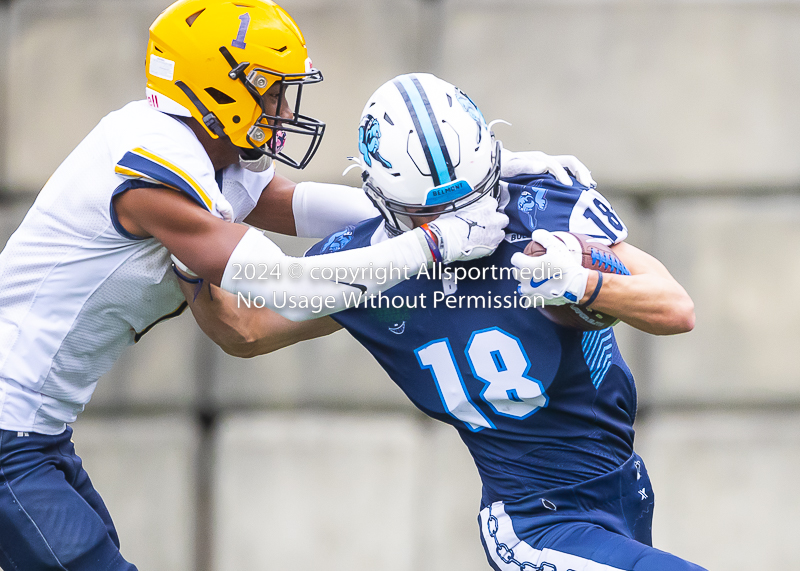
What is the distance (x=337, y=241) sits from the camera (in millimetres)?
2160

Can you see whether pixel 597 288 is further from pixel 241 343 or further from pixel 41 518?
pixel 41 518

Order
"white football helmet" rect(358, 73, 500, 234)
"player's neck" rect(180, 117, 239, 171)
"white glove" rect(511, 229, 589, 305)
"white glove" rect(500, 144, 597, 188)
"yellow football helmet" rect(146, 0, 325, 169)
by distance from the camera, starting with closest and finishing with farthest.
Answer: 1. "white glove" rect(511, 229, 589, 305)
2. "white football helmet" rect(358, 73, 500, 234)
3. "white glove" rect(500, 144, 597, 188)
4. "yellow football helmet" rect(146, 0, 325, 169)
5. "player's neck" rect(180, 117, 239, 171)

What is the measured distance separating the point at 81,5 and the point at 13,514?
2.70 metres

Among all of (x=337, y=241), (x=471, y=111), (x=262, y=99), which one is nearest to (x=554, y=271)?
(x=471, y=111)

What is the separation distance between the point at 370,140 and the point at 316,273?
1.09ft

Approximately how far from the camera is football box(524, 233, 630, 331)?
5.80 feet

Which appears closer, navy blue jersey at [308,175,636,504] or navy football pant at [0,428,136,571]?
navy blue jersey at [308,175,636,504]

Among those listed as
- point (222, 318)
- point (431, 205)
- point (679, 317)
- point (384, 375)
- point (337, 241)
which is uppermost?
point (431, 205)

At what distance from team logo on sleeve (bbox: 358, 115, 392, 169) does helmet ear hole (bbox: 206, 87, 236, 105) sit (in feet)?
1.34

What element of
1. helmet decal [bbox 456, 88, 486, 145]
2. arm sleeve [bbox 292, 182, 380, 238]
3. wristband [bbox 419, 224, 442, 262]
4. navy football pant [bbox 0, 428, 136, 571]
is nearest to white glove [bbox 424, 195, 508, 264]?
wristband [bbox 419, 224, 442, 262]

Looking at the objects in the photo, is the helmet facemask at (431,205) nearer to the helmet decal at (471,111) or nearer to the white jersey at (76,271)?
the helmet decal at (471,111)

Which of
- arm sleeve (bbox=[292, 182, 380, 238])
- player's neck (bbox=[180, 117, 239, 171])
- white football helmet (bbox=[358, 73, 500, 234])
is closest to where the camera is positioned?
white football helmet (bbox=[358, 73, 500, 234])

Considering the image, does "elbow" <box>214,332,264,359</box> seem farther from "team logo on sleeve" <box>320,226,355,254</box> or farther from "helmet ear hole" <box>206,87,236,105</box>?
"helmet ear hole" <box>206,87,236,105</box>

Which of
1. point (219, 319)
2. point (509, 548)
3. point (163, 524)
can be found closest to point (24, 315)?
point (219, 319)
